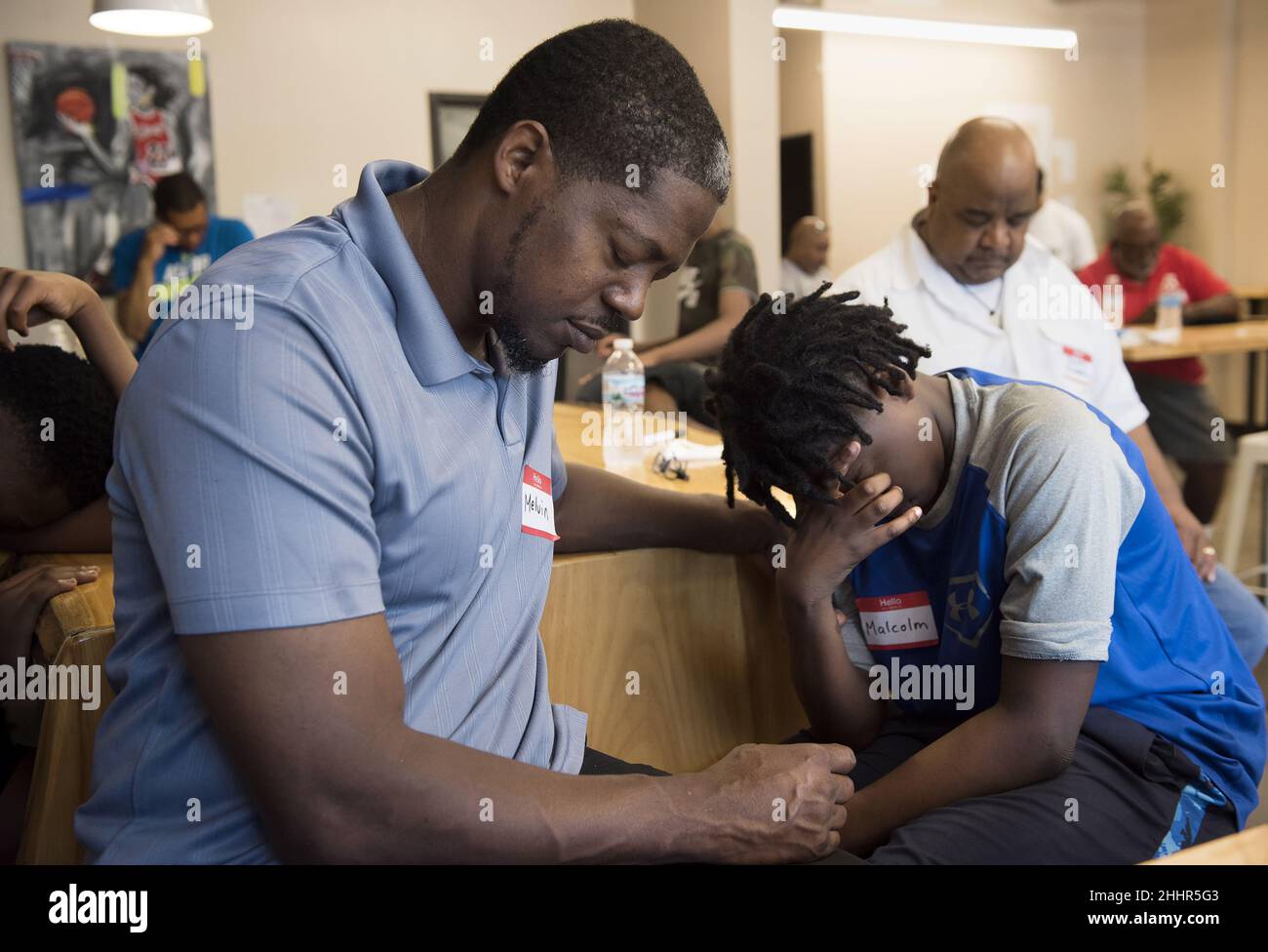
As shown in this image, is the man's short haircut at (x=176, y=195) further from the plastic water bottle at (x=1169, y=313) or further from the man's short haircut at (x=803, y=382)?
the man's short haircut at (x=803, y=382)

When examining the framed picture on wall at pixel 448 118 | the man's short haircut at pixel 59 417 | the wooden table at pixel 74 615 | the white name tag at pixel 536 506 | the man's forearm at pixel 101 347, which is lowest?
the wooden table at pixel 74 615

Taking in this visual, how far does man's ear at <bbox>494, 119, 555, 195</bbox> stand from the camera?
3.83 feet

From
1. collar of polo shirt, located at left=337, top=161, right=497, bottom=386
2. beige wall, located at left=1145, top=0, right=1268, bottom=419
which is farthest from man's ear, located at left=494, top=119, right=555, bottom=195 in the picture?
beige wall, located at left=1145, top=0, right=1268, bottom=419

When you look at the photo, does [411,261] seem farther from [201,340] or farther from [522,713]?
[522,713]

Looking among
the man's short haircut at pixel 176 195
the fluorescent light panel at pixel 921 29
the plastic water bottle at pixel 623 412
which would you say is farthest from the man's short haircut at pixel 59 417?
the fluorescent light panel at pixel 921 29

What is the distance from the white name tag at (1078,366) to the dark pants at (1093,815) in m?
1.42

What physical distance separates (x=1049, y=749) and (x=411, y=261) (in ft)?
3.08

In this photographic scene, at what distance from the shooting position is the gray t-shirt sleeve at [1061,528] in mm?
1323

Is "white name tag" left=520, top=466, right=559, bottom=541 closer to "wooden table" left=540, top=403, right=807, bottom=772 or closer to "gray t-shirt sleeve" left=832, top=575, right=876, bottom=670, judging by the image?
"wooden table" left=540, top=403, right=807, bottom=772

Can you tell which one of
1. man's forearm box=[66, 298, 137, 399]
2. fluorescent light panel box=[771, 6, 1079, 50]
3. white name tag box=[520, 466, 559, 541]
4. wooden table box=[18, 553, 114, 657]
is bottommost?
wooden table box=[18, 553, 114, 657]

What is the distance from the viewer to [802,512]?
163 centimetres

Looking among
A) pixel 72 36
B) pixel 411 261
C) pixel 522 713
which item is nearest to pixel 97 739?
pixel 522 713

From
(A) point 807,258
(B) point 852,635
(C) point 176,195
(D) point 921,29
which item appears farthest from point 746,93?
(B) point 852,635

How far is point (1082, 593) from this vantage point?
4.34ft
